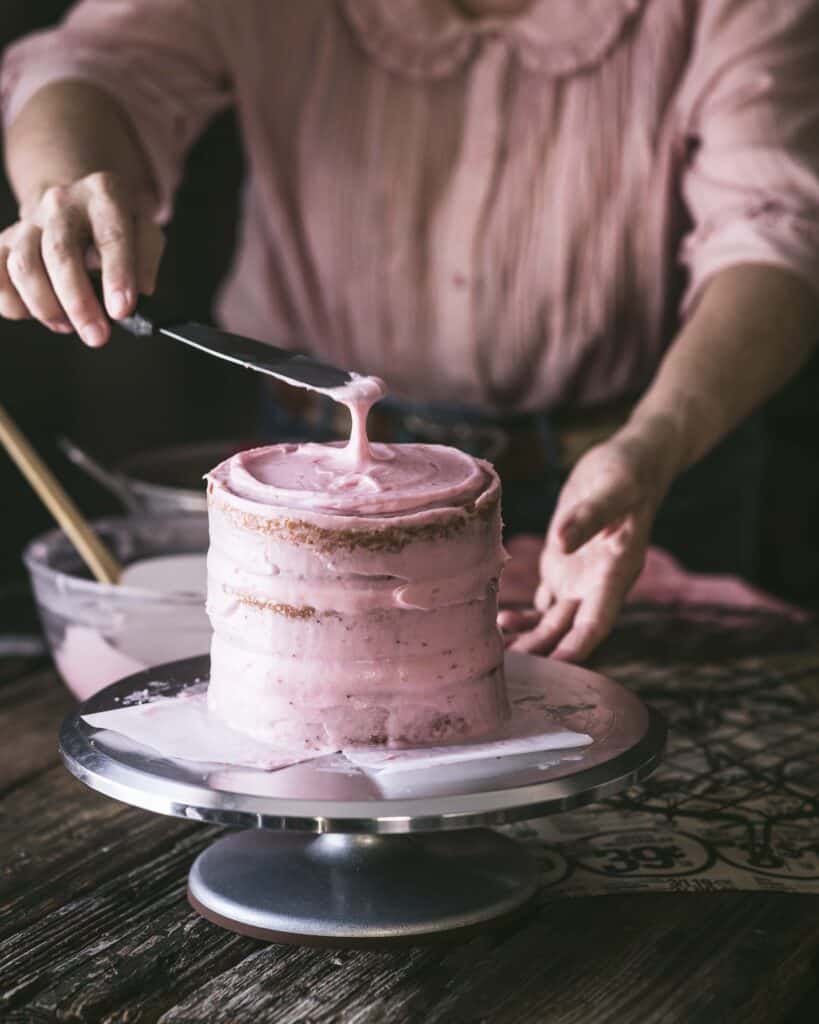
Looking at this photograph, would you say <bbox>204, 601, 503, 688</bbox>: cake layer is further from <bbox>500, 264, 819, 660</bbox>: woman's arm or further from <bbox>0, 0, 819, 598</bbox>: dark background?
<bbox>0, 0, 819, 598</bbox>: dark background

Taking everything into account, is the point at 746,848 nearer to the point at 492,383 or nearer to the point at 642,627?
the point at 642,627

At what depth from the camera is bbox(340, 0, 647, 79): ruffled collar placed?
6.12 feet

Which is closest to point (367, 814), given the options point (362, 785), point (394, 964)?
point (362, 785)

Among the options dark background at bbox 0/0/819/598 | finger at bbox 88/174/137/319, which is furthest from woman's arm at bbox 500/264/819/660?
dark background at bbox 0/0/819/598

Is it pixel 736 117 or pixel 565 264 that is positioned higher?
pixel 736 117

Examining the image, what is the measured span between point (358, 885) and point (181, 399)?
2.25 m

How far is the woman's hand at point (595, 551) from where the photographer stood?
131 cm

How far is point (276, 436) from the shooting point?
2.17m

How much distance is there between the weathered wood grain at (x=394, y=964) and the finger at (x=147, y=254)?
515 mm

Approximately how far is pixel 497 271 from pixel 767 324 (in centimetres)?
41

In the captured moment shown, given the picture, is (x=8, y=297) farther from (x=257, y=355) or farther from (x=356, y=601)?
(x=356, y=601)

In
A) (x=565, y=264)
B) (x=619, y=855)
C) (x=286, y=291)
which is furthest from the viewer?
(x=286, y=291)

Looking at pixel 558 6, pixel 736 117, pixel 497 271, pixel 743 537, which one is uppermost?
pixel 558 6

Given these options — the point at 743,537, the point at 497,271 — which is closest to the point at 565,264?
the point at 497,271
